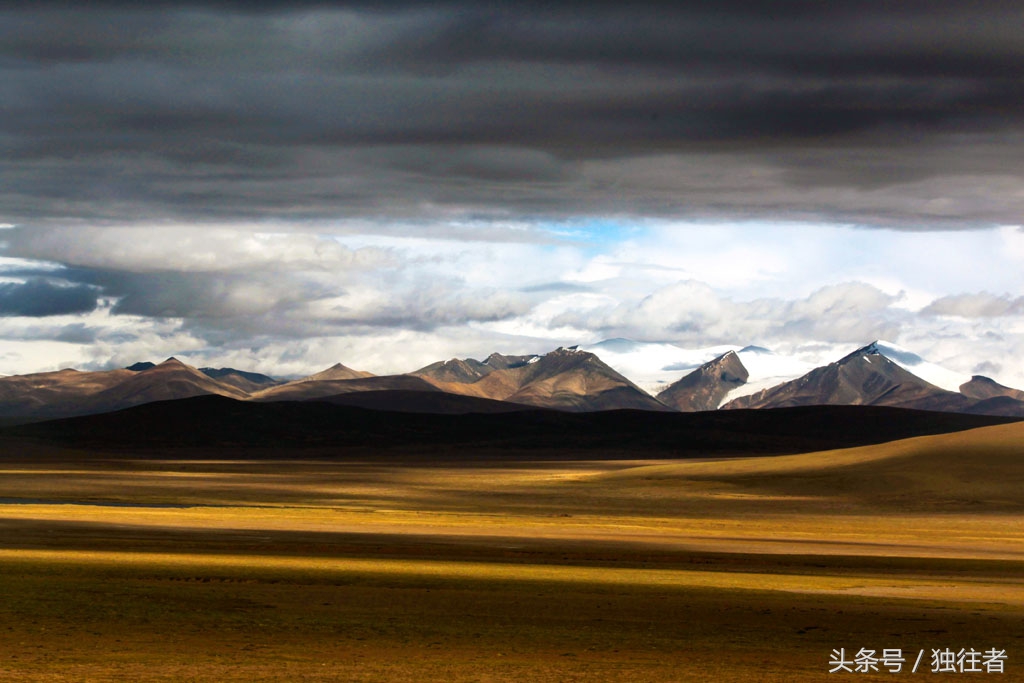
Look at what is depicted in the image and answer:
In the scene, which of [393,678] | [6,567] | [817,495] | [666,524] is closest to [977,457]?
[817,495]

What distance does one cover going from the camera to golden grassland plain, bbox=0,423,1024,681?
88.4 feet

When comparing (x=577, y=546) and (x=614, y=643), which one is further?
(x=577, y=546)

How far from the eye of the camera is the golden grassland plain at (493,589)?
27.0 meters

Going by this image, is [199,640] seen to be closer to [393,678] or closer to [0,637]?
[0,637]

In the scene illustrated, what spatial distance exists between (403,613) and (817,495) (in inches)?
3098

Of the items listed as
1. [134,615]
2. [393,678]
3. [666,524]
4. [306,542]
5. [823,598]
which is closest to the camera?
[393,678]

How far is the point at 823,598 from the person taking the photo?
128 ft

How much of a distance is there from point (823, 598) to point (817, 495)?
70.3 m

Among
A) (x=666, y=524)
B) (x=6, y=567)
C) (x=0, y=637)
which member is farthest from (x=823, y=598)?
(x=666, y=524)

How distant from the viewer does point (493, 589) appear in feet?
131

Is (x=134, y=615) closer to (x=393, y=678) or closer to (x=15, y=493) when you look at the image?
(x=393, y=678)

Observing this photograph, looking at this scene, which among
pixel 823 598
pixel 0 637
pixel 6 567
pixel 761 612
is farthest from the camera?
pixel 6 567

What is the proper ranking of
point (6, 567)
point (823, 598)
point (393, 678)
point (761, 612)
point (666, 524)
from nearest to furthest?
point (393, 678)
point (761, 612)
point (823, 598)
point (6, 567)
point (666, 524)

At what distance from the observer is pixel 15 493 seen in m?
105
